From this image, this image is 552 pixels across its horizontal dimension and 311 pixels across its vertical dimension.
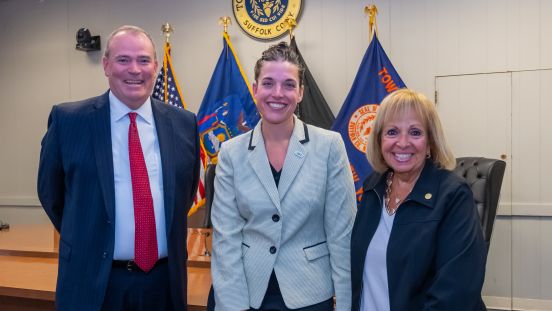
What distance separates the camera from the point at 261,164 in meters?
1.69

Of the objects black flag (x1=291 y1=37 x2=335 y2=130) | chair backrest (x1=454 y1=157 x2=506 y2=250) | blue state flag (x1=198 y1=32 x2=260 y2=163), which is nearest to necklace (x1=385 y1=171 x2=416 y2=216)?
chair backrest (x1=454 y1=157 x2=506 y2=250)

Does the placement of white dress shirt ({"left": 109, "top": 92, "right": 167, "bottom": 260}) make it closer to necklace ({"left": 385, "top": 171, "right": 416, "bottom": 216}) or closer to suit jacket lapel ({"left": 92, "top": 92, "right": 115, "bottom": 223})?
suit jacket lapel ({"left": 92, "top": 92, "right": 115, "bottom": 223})

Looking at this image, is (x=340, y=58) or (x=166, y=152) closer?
(x=166, y=152)

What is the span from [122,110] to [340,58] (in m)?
3.06

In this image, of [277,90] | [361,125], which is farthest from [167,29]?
[277,90]

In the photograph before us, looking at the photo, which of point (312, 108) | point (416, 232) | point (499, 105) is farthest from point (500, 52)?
point (416, 232)

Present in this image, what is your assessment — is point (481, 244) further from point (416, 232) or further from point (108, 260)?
point (108, 260)

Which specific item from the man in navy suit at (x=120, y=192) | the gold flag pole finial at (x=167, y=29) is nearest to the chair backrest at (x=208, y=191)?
the gold flag pole finial at (x=167, y=29)

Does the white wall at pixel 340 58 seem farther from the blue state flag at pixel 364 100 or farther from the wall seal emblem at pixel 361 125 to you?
the wall seal emblem at pixel 361 125

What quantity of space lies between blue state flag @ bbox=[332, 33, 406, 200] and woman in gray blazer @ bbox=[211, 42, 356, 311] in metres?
2.55

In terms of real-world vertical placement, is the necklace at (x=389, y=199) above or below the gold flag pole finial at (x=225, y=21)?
below

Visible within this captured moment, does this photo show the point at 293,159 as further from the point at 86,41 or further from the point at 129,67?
the point at 86,41

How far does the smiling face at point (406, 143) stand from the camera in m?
1.63

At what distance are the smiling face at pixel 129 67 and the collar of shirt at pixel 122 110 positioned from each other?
0.01 meters
